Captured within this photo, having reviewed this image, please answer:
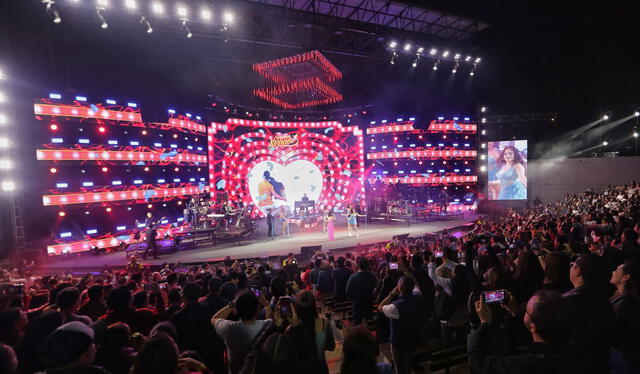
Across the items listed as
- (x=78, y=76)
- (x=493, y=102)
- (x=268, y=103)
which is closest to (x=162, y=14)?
(x=78, y=76)

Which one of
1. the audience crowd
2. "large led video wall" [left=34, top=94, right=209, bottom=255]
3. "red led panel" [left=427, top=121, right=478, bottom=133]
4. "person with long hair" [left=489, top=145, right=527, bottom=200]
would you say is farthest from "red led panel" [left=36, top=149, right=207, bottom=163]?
"person with long hair" [left=489, top=145, right=527, bottom=200]

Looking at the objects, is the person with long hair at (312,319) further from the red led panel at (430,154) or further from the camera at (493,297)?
the red led panel at (430,154)

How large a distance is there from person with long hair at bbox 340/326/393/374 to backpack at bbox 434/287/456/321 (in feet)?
10.9

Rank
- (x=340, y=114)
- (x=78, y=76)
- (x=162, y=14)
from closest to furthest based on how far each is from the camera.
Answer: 1. (x=162, y=14)
2. (x=78, y=76)
3. (x=340, y=114)

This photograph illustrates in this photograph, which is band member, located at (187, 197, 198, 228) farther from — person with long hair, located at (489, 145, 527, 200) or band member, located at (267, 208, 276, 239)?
person with long hair, located at (489, 145, 527, 200)

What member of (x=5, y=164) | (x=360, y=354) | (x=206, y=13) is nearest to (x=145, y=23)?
(x=206, y=13)

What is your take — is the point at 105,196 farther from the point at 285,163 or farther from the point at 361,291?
the point at 361,291

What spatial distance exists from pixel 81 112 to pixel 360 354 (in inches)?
760

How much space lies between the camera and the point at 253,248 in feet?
53.1

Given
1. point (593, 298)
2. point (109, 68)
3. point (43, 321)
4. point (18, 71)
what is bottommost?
point (43, 321)

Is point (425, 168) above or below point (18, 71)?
below

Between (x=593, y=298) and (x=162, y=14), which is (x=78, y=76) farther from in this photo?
(x=593, y=298)

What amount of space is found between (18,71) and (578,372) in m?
19.8

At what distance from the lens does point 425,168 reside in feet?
95.7
